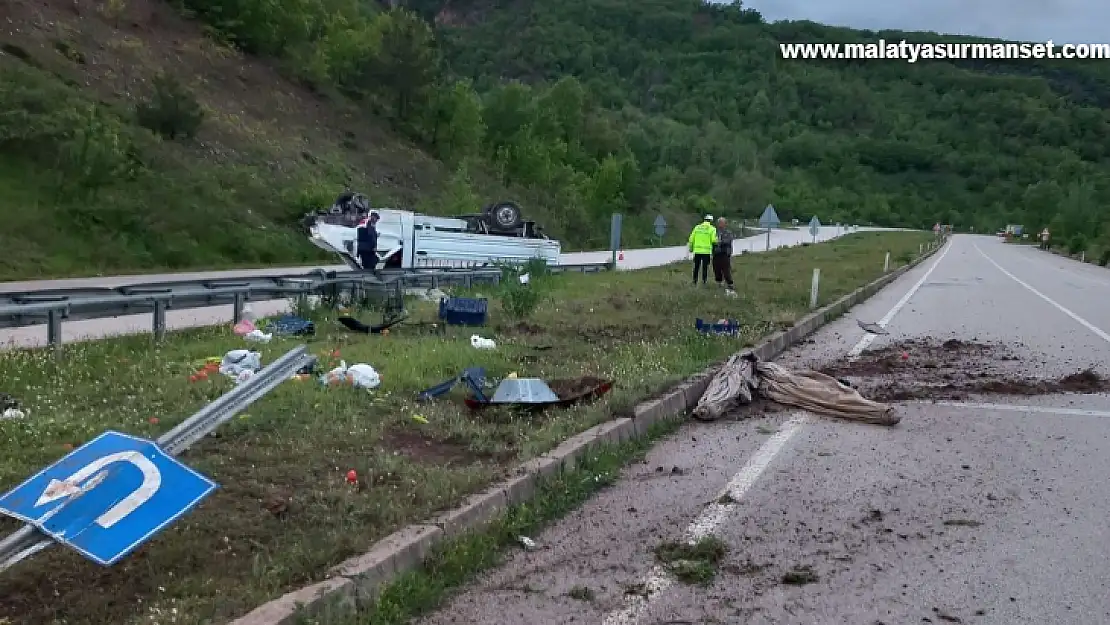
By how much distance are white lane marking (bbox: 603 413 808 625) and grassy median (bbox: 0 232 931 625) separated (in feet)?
3.99

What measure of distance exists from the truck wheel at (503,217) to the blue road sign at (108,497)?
2245 centimetres

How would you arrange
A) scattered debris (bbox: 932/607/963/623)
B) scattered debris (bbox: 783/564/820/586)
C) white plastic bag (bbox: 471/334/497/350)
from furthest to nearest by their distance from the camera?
white plastic bag (bbox: 471/334/497/350)
scattered debris (bbox: 783/564/820/586)
scattered debris (bbox: 932/607/963/623)

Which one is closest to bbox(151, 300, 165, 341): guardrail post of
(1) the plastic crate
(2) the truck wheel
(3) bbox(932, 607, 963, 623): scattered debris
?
(1) the plastic crate

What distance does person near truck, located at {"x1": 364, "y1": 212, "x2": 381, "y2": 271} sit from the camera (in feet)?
70.8

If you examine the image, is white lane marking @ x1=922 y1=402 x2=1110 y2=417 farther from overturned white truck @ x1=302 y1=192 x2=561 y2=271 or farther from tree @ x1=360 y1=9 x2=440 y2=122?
tree @ x1=360 y1=9 x2=440 y2=122

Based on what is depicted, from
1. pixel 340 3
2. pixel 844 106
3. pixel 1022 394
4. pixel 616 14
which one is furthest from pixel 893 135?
pixel 1022 394

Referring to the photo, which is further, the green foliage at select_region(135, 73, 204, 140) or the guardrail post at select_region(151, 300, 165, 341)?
the green foliage at select_region(135, 73, 204, 140)

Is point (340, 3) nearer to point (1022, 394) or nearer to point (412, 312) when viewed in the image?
point (412, 312)

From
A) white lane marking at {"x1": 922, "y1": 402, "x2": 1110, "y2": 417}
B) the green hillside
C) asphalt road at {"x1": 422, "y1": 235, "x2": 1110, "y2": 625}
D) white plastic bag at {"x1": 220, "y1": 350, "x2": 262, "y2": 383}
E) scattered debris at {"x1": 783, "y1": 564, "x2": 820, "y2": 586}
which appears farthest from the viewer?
the green hillside

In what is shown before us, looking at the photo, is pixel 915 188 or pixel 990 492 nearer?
pixel 990 492

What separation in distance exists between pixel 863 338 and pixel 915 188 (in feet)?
513

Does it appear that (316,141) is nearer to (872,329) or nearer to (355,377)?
(872,329)

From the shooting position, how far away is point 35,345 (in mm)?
10234

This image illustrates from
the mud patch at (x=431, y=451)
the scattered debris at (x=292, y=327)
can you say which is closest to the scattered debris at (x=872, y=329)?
the scattered debris at (x=292, y=327)
